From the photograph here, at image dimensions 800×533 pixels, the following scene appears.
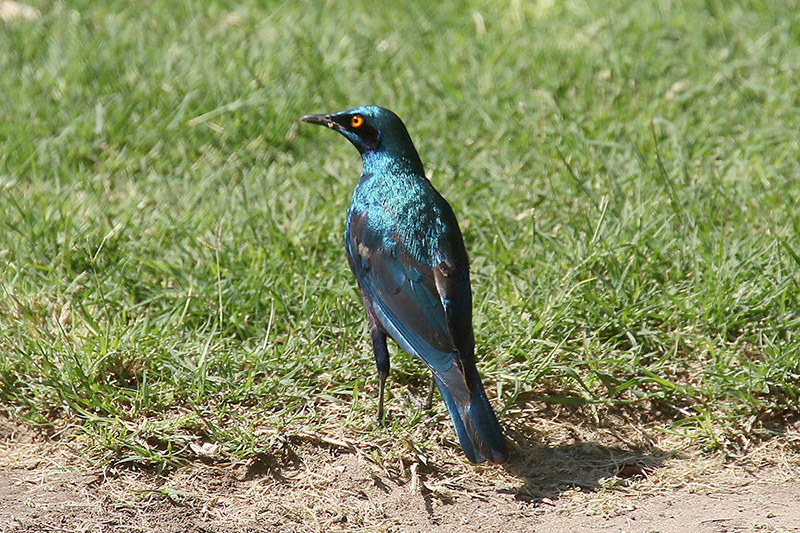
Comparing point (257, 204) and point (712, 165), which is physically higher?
point (257, 204)

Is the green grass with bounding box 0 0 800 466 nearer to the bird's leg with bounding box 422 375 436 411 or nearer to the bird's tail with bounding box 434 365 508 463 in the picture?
the bird's leg with bounding box 422 375 436 411

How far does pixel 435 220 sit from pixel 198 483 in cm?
117

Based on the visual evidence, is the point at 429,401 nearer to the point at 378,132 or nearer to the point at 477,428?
the point at 477,428

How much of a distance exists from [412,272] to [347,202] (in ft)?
4.57

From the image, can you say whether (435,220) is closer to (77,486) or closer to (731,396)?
(731,396)

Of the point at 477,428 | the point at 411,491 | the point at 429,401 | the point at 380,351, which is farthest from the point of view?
the point at 429,401

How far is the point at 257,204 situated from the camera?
473 cm

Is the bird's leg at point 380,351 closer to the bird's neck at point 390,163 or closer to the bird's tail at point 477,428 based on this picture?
the bird's tail at point 477,428

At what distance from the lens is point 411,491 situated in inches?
130

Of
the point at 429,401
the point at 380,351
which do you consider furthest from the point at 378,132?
the point at 429,401

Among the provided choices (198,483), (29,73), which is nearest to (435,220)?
(198,483)

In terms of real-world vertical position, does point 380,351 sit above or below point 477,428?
above

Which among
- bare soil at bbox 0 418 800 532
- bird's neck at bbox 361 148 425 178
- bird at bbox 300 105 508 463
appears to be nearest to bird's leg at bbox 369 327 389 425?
bird at bbox 300 105 508 463

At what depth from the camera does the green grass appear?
3662 millimetres
